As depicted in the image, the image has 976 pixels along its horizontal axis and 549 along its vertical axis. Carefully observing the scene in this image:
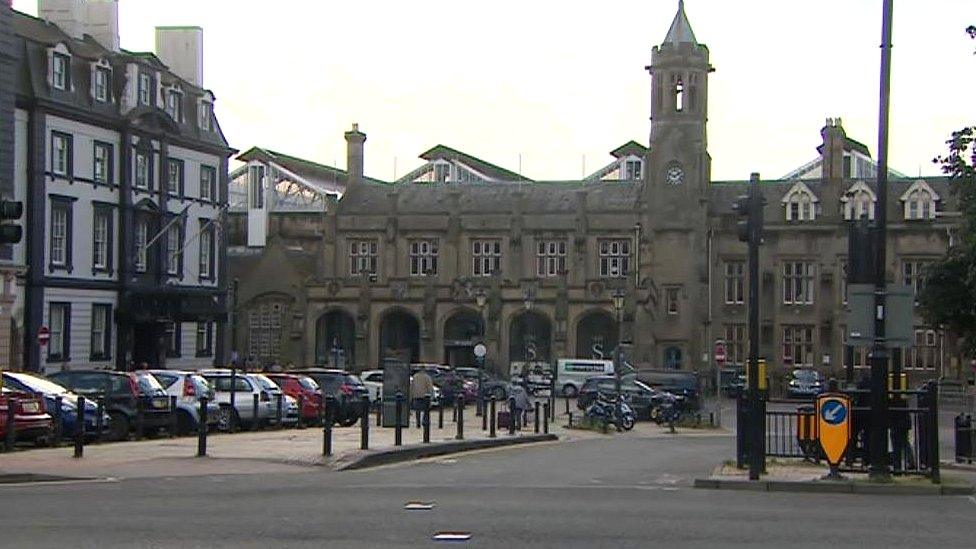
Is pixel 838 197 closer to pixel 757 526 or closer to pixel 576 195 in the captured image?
pixel 576 195

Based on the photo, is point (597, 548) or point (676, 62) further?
point (676, 62)

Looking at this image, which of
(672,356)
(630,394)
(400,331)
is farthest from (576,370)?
(630,394)

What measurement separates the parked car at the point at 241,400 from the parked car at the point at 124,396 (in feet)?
9.89

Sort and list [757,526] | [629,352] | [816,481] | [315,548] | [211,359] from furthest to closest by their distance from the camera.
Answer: [629,352]
[211,359]
[816,481]
[757,526]
[315,548]

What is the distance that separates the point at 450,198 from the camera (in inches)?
3684

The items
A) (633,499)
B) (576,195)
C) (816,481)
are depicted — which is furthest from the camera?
(576,195)

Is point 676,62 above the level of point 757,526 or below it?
above

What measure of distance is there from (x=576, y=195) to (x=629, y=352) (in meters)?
11.2

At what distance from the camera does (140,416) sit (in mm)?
32219

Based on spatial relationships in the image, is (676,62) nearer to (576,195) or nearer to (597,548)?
(576,195)

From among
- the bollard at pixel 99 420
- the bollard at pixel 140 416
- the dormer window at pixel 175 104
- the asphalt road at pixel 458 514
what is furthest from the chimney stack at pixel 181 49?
the asphalt road at pixel 458 514

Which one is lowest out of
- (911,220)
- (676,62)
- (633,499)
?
(633,499)

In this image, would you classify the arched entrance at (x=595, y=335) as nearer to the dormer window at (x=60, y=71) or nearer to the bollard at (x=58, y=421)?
the dormer window at (x=60, y=71)

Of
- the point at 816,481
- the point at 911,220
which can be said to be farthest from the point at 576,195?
the point at 816,481
